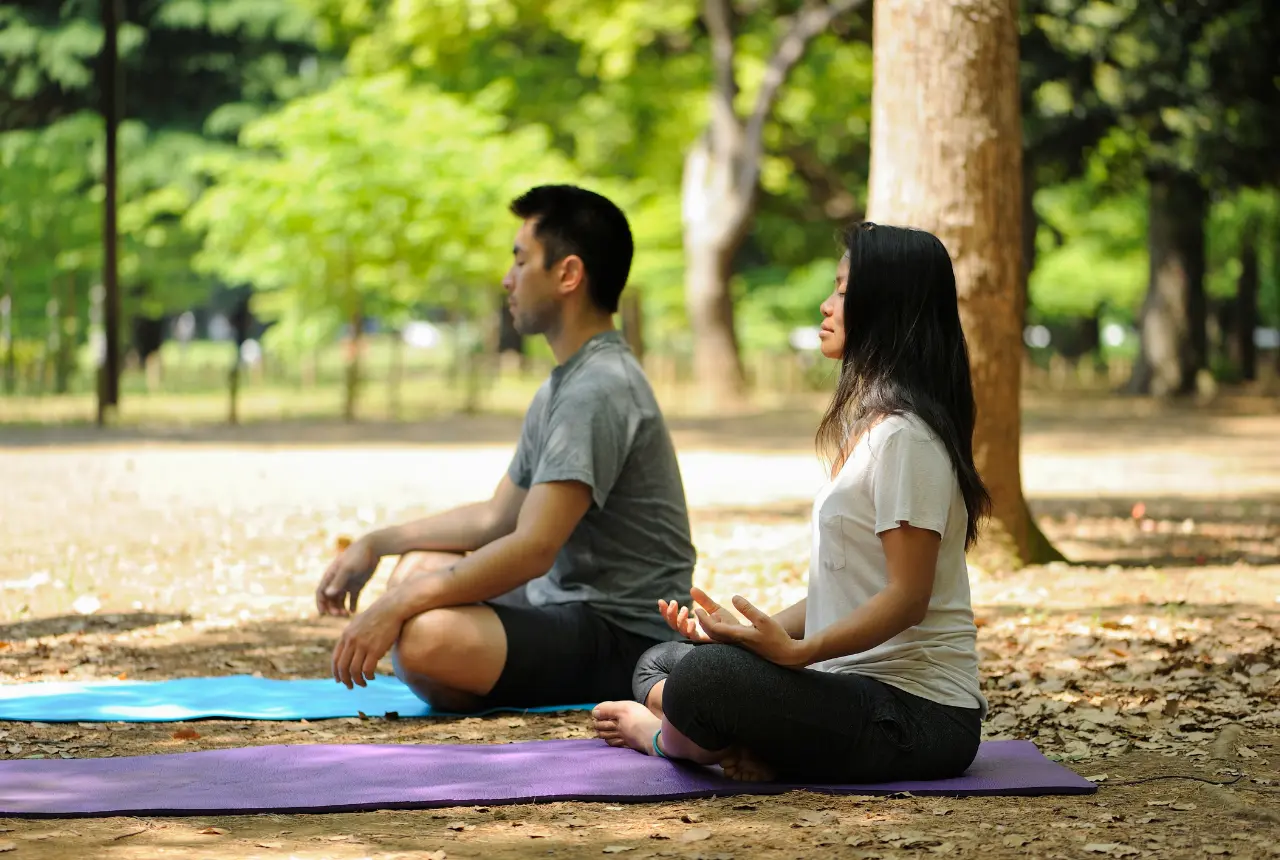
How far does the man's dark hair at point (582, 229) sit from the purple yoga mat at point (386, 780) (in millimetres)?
1594

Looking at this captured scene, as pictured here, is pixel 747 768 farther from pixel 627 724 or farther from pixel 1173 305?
pixel 1173 305

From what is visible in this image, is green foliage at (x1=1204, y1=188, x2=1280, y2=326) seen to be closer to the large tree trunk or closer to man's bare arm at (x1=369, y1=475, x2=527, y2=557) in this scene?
the large tree trunk

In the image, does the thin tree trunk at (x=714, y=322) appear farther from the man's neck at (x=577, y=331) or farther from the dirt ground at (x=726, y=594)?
the man's neck at (x=577, y=331)

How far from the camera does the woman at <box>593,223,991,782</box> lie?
423 cm

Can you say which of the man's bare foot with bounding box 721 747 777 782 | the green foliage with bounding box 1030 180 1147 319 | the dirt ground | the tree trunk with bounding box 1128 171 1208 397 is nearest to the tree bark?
the green foliage with bounding box 1030 180 1147 319

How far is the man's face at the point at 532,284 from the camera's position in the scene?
18.5 ft

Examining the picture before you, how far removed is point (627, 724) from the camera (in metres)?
4.95

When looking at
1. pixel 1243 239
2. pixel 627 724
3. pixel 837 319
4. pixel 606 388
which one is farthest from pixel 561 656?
pixel 1243 239

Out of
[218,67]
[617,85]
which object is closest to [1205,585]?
[617,85]

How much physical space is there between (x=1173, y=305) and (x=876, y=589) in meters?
29.2

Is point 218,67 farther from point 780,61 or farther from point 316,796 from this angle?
point 316,796

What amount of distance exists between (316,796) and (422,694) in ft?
4.39

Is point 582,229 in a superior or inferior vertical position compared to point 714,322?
inferior

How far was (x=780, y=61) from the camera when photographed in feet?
88.4
